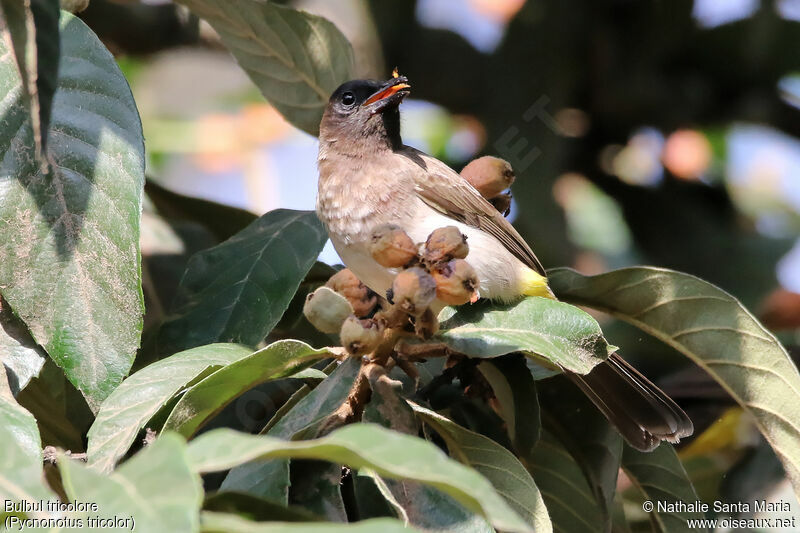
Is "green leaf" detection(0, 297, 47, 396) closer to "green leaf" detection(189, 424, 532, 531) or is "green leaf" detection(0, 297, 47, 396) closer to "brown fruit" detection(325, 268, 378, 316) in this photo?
"brown fruit" detection(325, 268, 378, 316)

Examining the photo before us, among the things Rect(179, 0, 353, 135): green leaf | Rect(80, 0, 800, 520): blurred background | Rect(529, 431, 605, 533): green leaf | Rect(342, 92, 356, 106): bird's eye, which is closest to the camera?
Rect(529, 431, 605, 533): green leaf

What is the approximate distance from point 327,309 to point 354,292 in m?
0.38

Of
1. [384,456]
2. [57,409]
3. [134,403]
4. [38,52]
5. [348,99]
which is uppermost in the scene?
[38,52]

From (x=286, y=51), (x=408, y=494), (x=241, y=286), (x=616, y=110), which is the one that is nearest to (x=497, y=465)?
(x=408, y=494)

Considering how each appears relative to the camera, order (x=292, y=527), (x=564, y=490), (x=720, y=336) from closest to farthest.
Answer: (x=292, y=527) < (x=720, y=336) < (x=564, y=490)

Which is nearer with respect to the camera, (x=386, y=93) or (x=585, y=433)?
(x=585, y=433)

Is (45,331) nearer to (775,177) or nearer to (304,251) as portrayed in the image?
(304,251)

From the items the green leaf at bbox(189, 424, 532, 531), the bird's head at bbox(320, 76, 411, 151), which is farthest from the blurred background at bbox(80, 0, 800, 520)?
the green leaf at bbox(189, 424, 532, 531)

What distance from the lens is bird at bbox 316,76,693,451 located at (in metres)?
2.50

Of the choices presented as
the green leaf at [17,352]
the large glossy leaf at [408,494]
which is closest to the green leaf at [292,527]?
the large glossy leaf at [408,494]

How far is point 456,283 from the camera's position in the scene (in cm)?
180

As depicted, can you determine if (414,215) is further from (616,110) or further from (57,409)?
(616,110)

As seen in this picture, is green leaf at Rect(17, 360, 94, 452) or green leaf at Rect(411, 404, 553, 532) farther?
green leaf at Rect(17, 360, 94, 452)

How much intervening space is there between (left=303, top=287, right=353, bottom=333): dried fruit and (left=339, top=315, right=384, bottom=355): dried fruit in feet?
0.22
